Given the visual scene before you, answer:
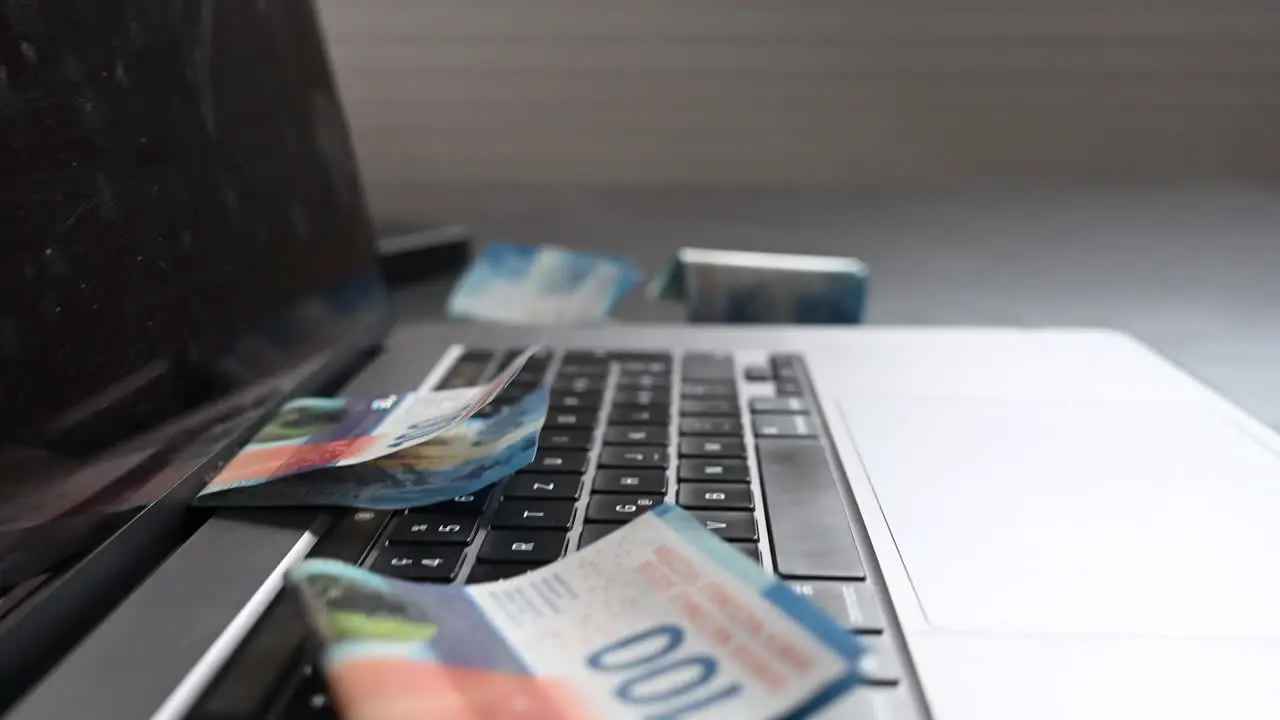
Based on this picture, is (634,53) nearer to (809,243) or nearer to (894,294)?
(809,243)

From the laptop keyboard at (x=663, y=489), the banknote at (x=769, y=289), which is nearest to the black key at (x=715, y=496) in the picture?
the laptop keyboard at (x=663, y=489)

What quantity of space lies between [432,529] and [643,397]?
148 millimetres

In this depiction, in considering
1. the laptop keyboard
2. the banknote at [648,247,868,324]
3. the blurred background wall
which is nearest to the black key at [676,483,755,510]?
the laptop keyboard

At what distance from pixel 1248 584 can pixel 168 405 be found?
36 cm

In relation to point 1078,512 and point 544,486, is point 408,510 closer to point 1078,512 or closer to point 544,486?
point 544,486

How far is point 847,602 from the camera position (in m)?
0.27

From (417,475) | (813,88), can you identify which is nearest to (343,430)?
(417,475)

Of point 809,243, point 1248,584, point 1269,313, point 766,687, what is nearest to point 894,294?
point 809,243

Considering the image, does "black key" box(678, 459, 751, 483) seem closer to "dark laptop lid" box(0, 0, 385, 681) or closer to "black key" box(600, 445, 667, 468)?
"black key" box(600, 445, 667, 468)

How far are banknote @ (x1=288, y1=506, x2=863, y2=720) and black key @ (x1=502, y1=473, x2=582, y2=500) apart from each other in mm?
69

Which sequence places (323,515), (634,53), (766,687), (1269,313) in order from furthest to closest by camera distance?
(634,53), (1269,313), (323,515), (766,687)

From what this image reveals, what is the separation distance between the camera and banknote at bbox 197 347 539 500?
0.33 meters

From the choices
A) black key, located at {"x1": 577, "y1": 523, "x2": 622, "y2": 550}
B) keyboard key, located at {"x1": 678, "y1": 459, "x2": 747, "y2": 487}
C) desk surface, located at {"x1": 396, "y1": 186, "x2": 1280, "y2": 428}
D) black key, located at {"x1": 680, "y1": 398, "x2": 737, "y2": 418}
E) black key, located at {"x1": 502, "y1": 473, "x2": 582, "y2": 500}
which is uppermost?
black key, located at {"x1": 502, "y1": 473, "x2": 582, "y2": 500}

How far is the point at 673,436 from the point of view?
0.39m
